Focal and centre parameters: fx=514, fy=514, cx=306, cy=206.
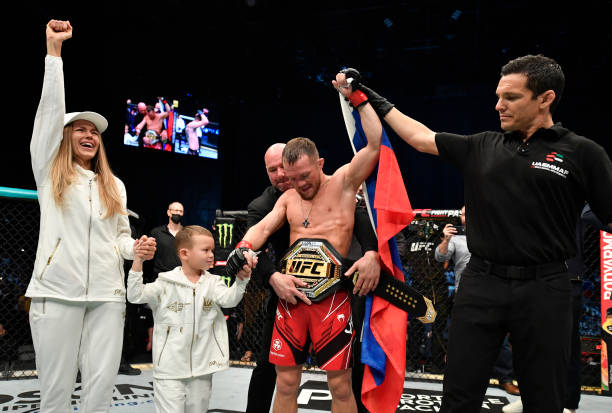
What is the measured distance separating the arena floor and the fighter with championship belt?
1.42 metres

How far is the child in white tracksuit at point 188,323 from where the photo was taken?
8.45 ft

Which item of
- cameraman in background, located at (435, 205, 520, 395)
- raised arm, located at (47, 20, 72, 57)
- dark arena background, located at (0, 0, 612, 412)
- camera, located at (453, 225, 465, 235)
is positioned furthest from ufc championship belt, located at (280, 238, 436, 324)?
camera, located at (453, 225, 465, 235)

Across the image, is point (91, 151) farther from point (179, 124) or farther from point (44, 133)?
point (179, 124)

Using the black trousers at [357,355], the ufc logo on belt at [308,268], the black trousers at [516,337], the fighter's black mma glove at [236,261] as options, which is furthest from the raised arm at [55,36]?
the black trousers at [516,337]

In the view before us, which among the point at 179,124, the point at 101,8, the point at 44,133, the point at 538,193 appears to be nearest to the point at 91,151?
the point at 44,133

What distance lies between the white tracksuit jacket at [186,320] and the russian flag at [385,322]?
2.22ft

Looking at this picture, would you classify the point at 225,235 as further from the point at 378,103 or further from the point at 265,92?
the point at 265,92

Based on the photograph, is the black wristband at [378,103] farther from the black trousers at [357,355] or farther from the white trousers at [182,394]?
the white trousers at [182,394]

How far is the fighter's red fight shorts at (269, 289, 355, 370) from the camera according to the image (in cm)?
229

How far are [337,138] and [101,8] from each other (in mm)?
5448

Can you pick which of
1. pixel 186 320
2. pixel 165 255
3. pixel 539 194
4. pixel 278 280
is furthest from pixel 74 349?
pixel 165 255

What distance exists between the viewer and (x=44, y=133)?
218cm

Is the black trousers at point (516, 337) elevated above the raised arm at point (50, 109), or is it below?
below

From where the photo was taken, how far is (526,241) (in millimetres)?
1763
